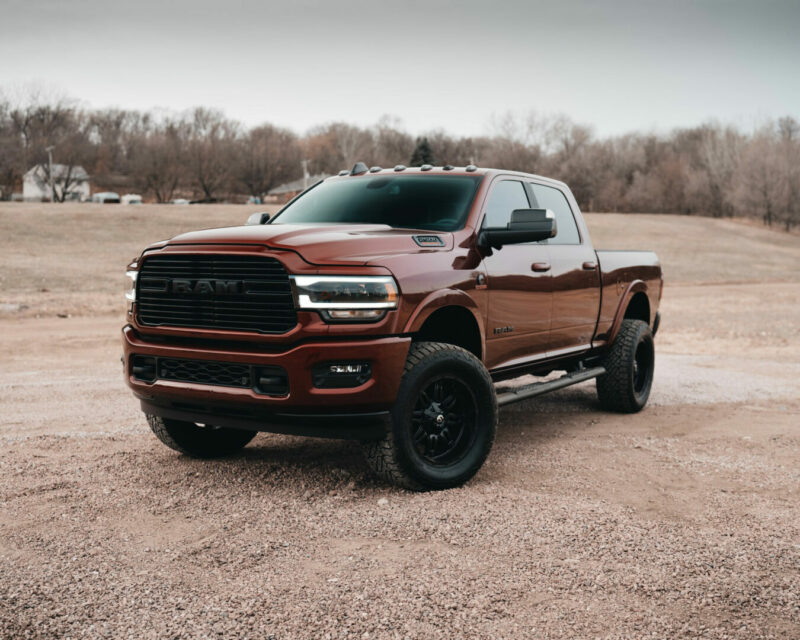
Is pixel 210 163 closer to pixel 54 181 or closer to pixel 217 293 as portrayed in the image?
pixel 54 181

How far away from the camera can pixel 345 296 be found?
4574 mm

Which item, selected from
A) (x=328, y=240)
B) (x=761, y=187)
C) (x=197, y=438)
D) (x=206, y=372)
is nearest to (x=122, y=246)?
(x=197, y=438)

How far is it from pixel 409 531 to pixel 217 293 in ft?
5.64

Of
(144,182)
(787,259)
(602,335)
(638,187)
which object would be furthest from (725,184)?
(602,335)

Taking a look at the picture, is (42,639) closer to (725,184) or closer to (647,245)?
(647,245)

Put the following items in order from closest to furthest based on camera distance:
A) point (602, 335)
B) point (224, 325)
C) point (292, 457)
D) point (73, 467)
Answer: point (224, 325), point (73, 467), point (292, 457), point (602, 335)

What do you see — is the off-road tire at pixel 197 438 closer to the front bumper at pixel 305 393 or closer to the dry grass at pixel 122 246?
the front bumper at pixel 305 393

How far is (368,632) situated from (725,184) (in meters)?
98.2

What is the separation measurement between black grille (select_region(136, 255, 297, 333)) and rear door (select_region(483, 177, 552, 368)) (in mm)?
1616

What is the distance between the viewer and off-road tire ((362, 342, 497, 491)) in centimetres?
476

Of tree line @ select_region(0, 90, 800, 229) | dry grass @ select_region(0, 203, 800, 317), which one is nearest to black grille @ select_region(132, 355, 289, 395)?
dry grass @ select_region(0, 203, 800, 317)

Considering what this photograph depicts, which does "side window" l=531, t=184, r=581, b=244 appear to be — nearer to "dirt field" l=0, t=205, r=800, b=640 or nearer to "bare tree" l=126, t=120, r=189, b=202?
"dirt field" l=0, t=205, r=800, b=640

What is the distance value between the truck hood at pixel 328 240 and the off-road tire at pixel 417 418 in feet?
2.04

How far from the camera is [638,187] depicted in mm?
101250
